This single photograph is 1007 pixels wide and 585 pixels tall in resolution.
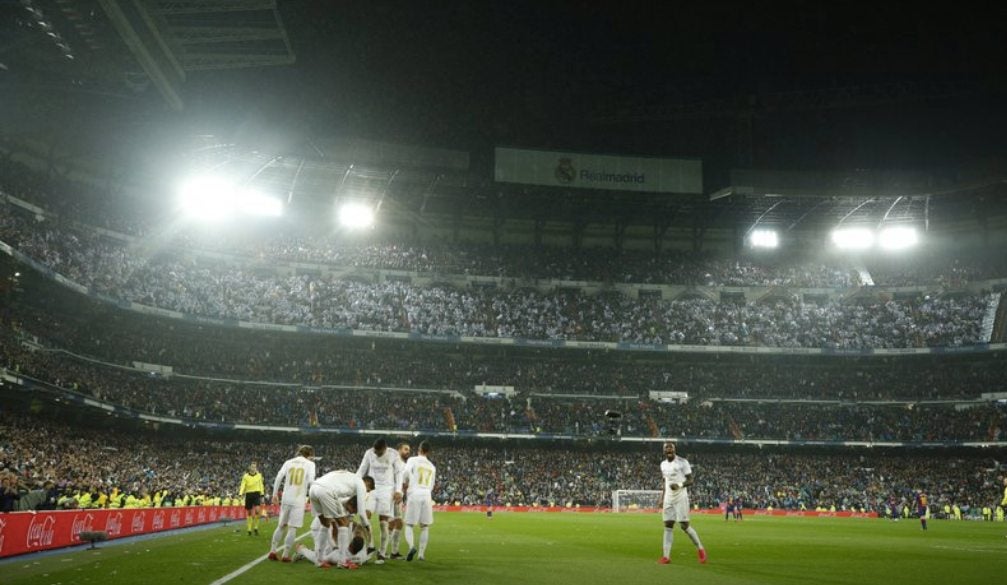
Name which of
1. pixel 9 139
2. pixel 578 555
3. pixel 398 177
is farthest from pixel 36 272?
pixel 578 555

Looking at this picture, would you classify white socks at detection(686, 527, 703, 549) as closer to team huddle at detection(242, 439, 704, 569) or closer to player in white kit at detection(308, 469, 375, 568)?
team huddle at detection(242, 439, 704, 569)

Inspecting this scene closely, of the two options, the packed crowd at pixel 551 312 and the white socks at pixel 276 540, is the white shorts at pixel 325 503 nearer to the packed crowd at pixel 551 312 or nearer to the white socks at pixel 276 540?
the white socks at pixel 276 540

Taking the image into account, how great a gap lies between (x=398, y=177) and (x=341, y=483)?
166ft

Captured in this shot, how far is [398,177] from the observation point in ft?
201

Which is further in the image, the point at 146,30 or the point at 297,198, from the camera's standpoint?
the point at 297,198

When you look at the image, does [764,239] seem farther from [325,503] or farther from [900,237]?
[325,503]

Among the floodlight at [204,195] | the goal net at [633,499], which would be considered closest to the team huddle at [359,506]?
the goal net at [633,499]

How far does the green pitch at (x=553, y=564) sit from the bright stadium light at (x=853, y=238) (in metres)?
53.6

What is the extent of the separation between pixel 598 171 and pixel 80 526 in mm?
50832

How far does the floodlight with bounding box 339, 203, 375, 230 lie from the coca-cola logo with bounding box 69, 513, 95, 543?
50791 millimetres

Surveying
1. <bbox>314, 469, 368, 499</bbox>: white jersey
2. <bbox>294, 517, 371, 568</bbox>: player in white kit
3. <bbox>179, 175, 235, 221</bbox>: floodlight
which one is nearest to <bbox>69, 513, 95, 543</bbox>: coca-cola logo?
<bbox>294, 517, 371, 568</bbox>: player in white kit

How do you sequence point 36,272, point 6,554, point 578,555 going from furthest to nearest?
point 36,272 < point 578,555 < point 6,554

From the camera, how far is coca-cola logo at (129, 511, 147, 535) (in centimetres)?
2166

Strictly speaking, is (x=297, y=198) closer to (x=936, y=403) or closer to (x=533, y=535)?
(x=533, y=535)
